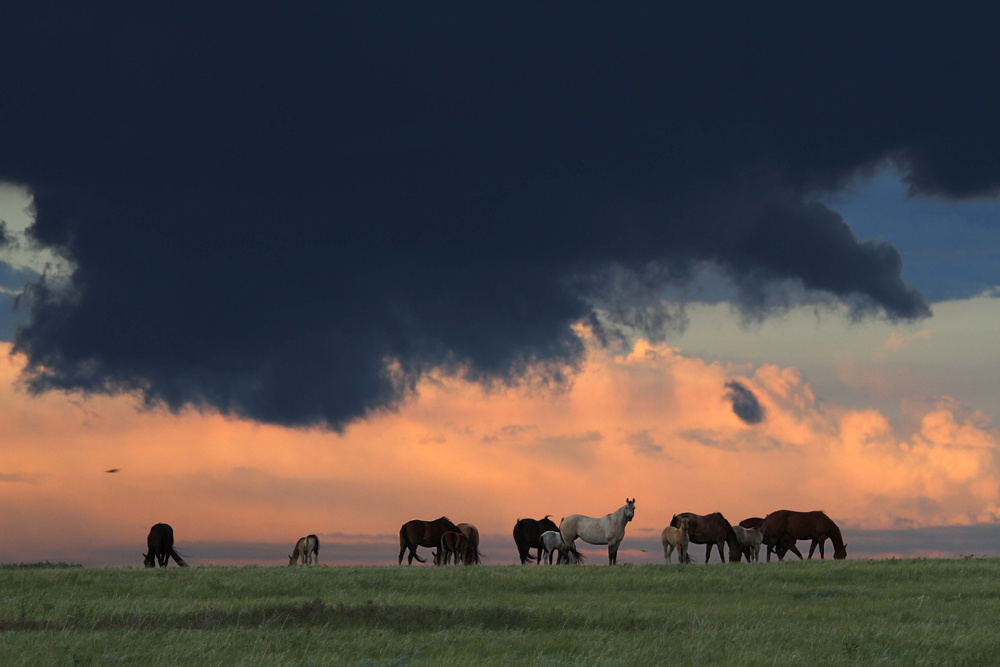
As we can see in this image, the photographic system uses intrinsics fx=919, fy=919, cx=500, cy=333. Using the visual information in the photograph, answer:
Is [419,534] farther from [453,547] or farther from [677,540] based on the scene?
[677,540]

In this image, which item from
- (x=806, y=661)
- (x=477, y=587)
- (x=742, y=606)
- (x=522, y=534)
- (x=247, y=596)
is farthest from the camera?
(x=522, y=534)

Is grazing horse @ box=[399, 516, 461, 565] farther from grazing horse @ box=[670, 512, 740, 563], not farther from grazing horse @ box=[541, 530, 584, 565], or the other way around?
grazing horse @ box=[670, 512, 740, 563]

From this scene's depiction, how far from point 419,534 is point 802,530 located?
62.0ft

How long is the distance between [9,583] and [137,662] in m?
14.7

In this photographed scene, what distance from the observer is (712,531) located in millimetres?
41250

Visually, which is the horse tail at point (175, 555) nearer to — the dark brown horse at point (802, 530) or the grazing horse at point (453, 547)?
the grazing horse at point (453, 547)

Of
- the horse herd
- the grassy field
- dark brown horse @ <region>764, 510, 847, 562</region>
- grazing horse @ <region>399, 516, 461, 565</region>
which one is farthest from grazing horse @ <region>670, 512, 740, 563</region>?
grazing horse @ <region>399, 516, 461, 565</region>

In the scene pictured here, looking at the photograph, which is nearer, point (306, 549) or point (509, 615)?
point (509, 615)

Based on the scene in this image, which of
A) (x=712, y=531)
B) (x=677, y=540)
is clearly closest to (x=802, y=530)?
(x=712, y=531)

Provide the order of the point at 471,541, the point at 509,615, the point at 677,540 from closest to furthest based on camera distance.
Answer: the point at 509,615
the point at 677,540
the point at 471,541

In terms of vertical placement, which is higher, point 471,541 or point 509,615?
point 471,541

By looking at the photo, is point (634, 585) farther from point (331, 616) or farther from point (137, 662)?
point (137, 662)

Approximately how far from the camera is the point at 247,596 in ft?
83.6

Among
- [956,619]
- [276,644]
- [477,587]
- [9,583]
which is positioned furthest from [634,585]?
[9,583]
